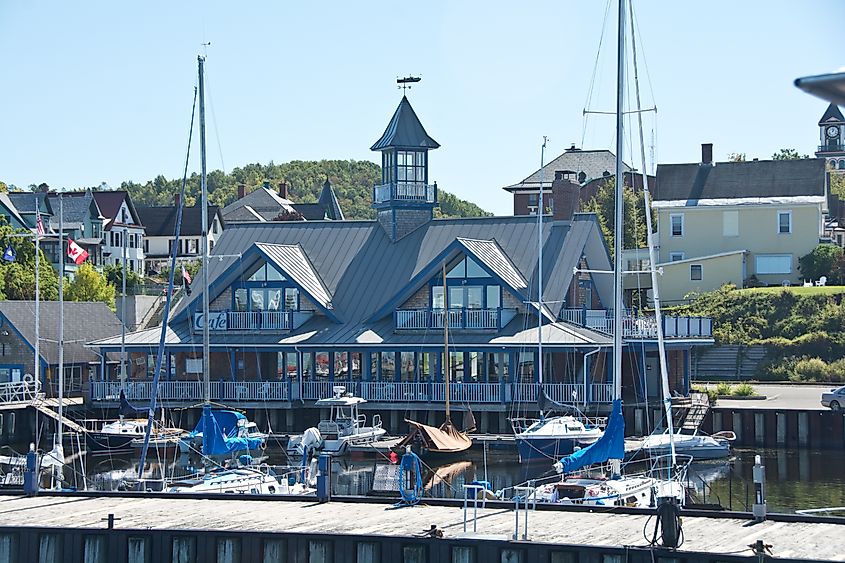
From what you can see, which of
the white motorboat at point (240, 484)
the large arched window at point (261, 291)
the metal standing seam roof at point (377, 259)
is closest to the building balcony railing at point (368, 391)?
the metal standing seam roof at point (377, 259)

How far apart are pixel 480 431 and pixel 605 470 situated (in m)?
12.1

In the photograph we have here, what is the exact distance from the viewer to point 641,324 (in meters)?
51.2

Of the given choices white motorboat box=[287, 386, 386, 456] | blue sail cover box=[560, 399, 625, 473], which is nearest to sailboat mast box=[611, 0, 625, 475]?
blue sail cover box=[560, 399, 625, 473]

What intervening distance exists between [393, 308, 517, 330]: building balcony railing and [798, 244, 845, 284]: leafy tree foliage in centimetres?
2640

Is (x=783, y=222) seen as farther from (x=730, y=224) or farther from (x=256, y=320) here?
(x=256, y=320)

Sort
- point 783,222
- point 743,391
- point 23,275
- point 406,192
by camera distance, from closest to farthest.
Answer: point 743,391 < point 406,192 < point 783,222 < point 23,275

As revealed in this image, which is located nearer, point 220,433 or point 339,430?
point 220,433

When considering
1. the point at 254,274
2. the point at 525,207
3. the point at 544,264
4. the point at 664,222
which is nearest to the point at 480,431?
the point at 544,264

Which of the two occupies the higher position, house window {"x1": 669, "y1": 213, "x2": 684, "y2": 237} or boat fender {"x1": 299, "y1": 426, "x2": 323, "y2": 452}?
house window {"x1": 669, "y1": 213, "x2": 684, "y2": 237}

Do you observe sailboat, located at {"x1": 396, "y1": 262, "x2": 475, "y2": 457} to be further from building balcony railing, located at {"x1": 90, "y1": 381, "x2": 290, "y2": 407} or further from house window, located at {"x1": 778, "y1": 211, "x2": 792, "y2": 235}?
house window, located at {"x1": 778, "y1": 211, "x2": 792, "y2": 235}

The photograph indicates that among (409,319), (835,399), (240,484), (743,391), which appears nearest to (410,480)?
(240,484)

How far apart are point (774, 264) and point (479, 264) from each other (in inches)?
1073

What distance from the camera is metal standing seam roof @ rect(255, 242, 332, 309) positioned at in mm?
55875

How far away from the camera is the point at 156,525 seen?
2670cm
